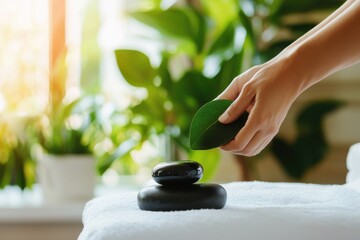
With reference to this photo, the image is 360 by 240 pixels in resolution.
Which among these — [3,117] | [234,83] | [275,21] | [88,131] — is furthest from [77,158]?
[234,83]

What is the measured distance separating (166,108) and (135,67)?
0.14 meters

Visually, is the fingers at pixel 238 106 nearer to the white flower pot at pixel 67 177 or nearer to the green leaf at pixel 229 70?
the green leaf at pixel 229 70

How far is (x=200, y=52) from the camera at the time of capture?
1.67 meters

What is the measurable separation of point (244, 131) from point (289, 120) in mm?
1051

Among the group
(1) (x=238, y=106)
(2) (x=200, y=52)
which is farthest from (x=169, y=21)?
(1) (x=238, y=106)

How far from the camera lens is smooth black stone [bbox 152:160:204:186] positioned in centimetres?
70

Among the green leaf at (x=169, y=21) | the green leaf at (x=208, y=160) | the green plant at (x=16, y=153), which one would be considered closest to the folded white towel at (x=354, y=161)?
the green leaf at (x=208, y=160)

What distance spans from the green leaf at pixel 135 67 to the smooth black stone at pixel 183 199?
3.04ft

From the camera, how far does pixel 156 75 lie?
1.63 metres

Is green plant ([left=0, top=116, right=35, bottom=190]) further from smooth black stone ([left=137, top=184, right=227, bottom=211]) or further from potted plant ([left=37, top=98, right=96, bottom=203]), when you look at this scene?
smooth black stone ([left=137, top=184, right=227, bottom=211])

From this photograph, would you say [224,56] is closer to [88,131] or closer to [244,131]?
[88,131]

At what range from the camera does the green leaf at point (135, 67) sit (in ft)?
5.20

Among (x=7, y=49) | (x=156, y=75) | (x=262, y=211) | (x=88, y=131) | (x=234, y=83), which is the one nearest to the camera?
(x=262, y=211)

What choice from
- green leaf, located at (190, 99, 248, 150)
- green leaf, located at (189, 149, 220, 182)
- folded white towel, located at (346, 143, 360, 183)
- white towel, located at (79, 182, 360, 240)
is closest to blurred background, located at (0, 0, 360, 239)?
green leaf, located at (189, 149, 220, 182)
